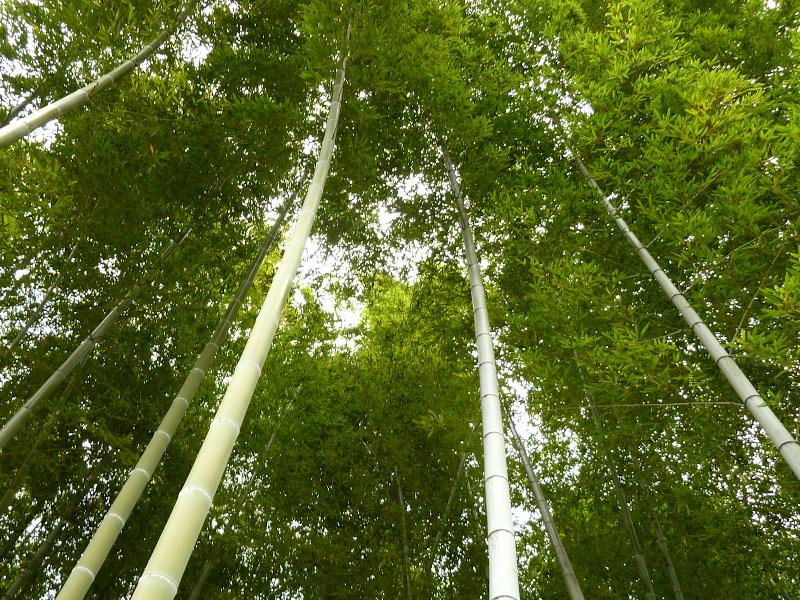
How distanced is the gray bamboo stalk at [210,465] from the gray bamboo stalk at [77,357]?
217 cm

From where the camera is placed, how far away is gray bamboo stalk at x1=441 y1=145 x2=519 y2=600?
146cm

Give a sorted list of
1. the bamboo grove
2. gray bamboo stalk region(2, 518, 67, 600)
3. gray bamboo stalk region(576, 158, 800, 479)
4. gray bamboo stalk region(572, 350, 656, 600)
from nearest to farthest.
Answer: gray bamboo stalk region(576, 158, 800, 479), the bamboo grove, gray bamboo stalk region(572, 350, 656, 600), gray bamboo stalk region(2, 518, 67, 600)

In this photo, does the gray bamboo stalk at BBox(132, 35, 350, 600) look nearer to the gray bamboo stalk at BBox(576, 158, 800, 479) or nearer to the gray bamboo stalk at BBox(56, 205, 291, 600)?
the gray bamboo stalk at BBox(56, 205, 291, 600)

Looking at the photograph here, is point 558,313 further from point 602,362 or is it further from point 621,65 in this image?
point 621,65

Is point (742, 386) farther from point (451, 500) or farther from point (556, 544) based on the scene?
point (451, 500)

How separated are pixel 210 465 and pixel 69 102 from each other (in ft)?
6.39

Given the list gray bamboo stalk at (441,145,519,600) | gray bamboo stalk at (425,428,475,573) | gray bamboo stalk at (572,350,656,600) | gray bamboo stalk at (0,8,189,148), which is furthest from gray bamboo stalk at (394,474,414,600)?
gray bamboo stalk at (0,8,189,148)

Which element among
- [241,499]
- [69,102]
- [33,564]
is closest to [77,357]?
[69,102]

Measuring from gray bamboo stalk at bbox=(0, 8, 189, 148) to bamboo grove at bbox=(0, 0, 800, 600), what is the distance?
16mm

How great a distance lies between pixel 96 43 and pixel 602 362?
11.8ft

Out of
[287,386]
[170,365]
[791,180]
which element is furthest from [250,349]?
[287,386]

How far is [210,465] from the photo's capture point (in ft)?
4.24

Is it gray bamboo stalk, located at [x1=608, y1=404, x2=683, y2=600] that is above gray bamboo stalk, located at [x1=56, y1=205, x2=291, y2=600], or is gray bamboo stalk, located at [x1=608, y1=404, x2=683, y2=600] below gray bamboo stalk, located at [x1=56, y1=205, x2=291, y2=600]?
above

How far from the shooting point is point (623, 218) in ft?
10.2
